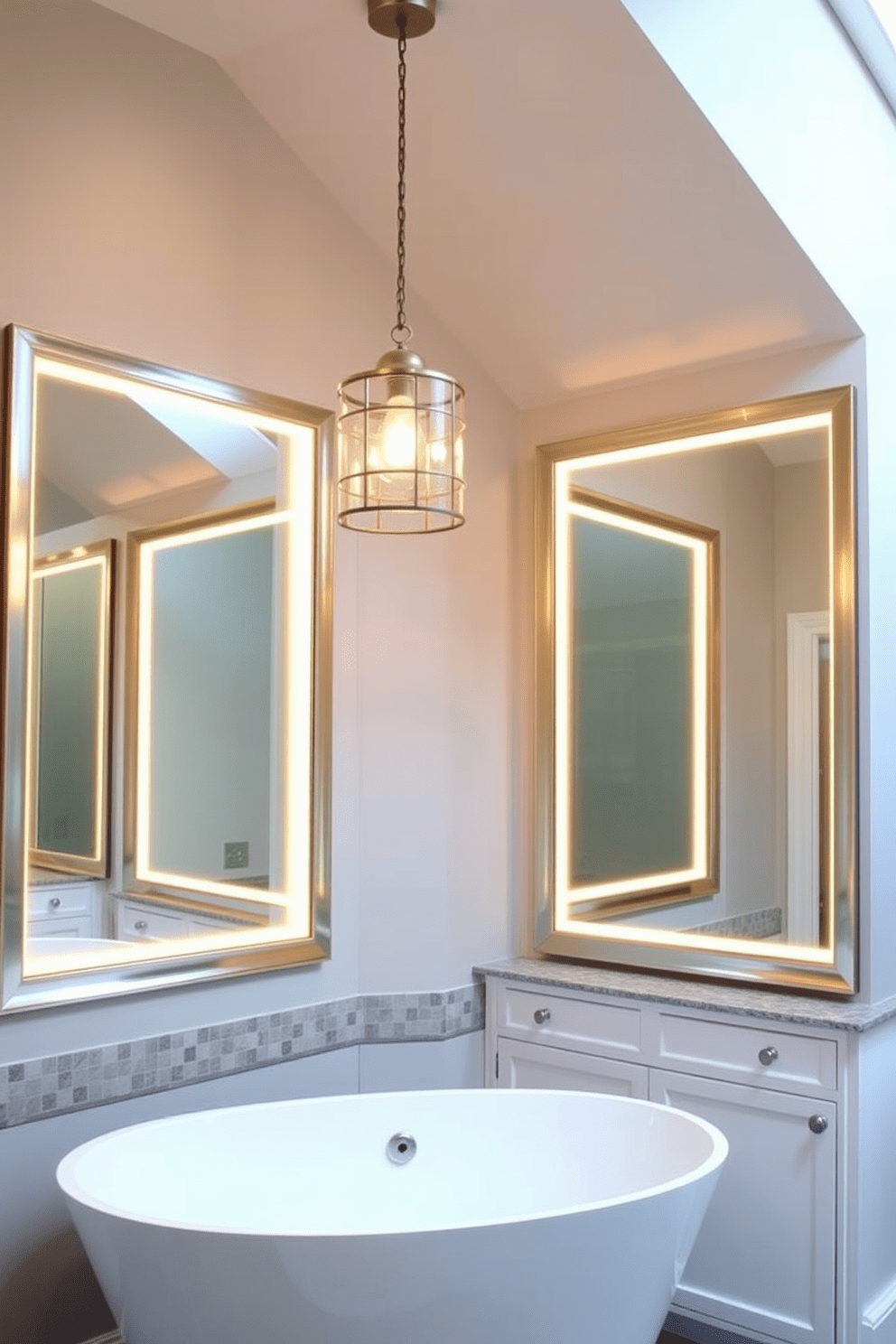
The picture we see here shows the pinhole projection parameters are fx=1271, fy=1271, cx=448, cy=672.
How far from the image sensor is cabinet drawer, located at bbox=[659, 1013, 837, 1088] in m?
2.82

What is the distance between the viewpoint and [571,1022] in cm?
328

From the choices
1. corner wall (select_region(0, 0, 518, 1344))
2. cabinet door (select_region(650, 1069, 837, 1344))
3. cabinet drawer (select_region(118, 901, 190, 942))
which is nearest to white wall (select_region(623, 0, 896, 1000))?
cabinet door (select_region(650, 1069, 837, 1344))

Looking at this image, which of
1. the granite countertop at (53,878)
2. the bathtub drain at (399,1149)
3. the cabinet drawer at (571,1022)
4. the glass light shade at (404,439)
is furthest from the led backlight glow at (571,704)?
the granite countertop at (53,878)

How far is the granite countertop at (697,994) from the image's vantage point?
9.23 ft

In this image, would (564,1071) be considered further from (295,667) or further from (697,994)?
(295,667)

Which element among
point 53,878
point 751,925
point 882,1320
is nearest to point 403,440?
point 53,878

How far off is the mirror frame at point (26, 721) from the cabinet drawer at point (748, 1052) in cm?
88

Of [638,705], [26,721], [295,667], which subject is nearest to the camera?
[26,721]

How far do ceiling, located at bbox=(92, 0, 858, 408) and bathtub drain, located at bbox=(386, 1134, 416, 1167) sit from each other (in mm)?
1973

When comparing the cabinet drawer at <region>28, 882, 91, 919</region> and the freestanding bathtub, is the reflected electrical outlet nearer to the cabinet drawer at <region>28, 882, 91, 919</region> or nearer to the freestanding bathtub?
the cabinet drawer at <region>28, 882, 91, 919</region>

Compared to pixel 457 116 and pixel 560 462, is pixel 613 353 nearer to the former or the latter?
pixel 560 462

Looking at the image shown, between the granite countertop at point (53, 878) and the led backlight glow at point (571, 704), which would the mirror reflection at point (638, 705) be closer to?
the led backlight glow at point (571, 704)

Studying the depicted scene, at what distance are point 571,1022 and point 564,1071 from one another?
0.14 m

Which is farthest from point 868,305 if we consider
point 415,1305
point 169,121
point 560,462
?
point 415,1305
